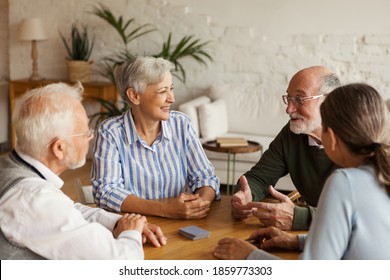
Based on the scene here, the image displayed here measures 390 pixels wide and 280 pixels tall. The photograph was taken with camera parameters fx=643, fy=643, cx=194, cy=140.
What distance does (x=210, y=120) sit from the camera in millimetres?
6008

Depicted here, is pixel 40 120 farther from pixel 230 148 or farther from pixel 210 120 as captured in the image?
pixel 210 120

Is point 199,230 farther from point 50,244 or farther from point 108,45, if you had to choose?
point 108,45

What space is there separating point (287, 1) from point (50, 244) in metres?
5.12

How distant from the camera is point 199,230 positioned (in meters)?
2.29

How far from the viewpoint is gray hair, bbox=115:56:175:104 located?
3.01 meters

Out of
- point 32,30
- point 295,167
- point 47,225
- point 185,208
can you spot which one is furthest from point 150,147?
point 32,30

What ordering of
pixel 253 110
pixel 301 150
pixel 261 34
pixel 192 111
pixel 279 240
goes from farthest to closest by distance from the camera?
pixel 261 34
pixel 253 110
pixel 192 111
pixel 301 150
pixel 279 240

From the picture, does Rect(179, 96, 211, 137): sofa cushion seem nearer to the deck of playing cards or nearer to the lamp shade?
the lamp shade

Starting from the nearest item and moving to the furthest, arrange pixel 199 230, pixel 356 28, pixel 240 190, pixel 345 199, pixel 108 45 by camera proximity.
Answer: pixel 345 199 → pixel 199 230 → pixel 240 190 → pixel 356 28 → pixel 108 45

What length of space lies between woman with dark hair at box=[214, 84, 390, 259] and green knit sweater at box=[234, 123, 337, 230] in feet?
3.64

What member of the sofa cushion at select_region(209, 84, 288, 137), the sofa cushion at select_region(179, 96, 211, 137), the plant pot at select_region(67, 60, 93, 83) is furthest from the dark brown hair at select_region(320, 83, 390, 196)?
the plant pot at select_region(67, 60, 93, 83)

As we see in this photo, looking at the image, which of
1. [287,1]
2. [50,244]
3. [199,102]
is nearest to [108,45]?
[199,102]

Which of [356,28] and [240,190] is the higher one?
[356,28]

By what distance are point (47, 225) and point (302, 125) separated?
1.43 metres
